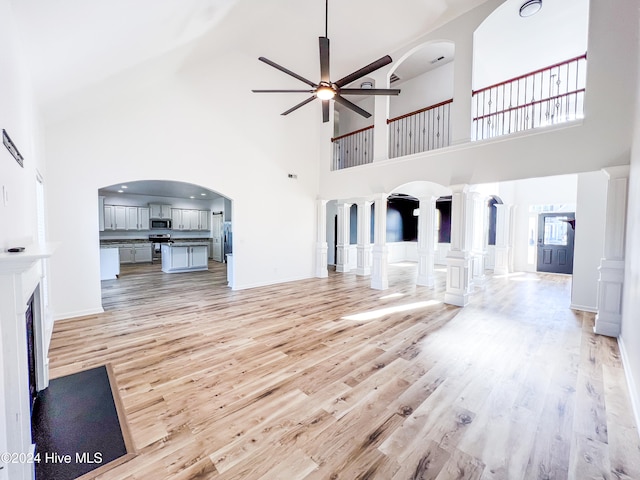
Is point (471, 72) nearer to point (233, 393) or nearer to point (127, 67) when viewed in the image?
point (127, 67)

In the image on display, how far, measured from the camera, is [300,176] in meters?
7.22

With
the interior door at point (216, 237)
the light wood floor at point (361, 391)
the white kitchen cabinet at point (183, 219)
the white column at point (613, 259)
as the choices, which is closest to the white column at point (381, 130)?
the light wood floor at point (361, 391)

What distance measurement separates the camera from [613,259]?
11.8ft

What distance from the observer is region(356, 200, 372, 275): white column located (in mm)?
8297

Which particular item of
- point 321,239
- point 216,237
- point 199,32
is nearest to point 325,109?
point 199,32

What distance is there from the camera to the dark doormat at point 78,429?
1649mm

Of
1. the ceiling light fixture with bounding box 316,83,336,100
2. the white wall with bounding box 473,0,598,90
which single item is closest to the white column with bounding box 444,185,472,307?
the white wall with bounding box 473,0,598,90

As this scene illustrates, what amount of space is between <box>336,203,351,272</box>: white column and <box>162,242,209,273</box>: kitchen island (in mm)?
4473

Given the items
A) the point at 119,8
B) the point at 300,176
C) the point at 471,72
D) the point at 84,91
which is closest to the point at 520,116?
the point at 471,72

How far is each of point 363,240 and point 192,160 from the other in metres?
5.21

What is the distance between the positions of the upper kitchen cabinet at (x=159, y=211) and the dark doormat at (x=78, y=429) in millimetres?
9315

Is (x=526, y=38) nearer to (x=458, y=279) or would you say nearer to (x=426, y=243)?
(x=426, y=243)

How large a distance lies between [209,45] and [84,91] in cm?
217

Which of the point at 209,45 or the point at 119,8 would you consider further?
the point at 209,45
